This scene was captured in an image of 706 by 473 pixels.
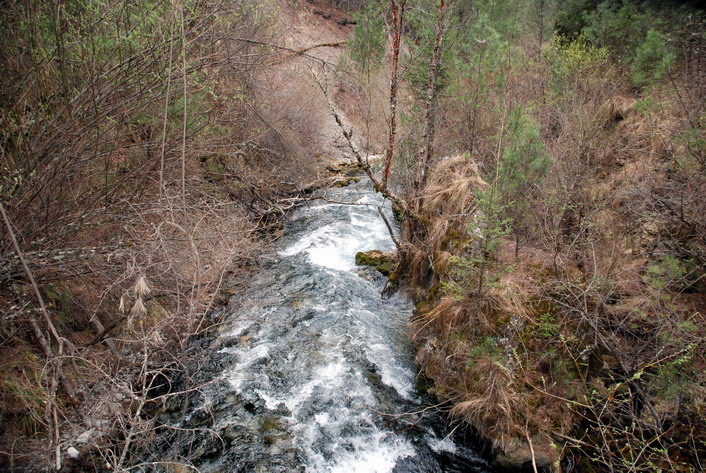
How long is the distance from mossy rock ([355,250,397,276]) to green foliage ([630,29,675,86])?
6398 millimetres

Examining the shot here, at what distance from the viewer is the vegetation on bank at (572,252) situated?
4.23m

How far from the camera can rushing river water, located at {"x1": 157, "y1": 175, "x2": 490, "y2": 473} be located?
15.8ft

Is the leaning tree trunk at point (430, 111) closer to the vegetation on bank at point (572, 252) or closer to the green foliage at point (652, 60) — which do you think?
the vegetation on bank at point (572, 252)

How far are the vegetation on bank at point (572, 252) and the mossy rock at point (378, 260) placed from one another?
41.5 inches

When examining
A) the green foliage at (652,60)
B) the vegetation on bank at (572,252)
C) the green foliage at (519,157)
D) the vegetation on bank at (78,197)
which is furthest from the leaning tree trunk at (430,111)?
the green foliage at (652,60)

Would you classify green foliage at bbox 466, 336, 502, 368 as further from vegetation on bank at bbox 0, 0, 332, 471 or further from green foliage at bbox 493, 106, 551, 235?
vegetation on bank at bbox 0, 0, 332, 471

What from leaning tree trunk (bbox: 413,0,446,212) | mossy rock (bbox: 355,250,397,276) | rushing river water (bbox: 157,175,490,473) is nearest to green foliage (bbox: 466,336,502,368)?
rushing river water (bbox: 157,175,490,473)

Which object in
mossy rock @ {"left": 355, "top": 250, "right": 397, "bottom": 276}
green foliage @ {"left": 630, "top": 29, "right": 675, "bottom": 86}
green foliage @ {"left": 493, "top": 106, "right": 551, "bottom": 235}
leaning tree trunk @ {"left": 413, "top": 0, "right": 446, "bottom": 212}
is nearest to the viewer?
green foliage @ {"left": 493, "top": 106, "right": 551, "bottom": 235}

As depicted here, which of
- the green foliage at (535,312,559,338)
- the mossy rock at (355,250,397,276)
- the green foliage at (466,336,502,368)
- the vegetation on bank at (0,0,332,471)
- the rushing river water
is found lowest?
the rushing river water

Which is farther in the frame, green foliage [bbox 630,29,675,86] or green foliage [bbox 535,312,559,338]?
green foliage [bbox 630,29,675,86]

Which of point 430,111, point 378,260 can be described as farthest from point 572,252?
point 378,260

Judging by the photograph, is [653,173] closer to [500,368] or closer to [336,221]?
[500,368]

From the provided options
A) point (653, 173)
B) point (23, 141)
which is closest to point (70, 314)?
point (23, 141)

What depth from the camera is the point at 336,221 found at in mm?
12477
